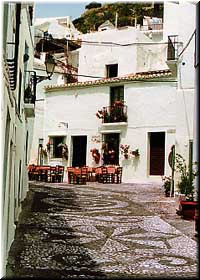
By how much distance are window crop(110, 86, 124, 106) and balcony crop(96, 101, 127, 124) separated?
35 centimetres

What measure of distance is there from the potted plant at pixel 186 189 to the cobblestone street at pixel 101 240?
0.23 metres

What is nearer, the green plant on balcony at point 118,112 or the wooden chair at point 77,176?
the wooden chair at point 77,176

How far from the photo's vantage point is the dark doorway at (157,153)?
60.3 feet

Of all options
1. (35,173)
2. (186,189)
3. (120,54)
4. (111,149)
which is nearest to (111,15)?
(120,54)

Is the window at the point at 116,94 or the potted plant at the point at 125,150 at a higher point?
the window at the point at 116,94

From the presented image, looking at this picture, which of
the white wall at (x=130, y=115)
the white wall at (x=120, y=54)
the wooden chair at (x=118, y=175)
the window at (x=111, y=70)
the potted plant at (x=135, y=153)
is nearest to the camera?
the wooden chair at (x=118, y=175)

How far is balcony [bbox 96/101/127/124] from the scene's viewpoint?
19.5 meters

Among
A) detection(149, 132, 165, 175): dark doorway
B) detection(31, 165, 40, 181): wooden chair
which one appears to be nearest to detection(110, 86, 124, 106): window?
detection(149, 132, 165, 175): dark doorway

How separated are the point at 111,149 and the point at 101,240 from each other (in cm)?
1289

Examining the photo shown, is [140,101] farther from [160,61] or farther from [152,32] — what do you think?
[152,32]

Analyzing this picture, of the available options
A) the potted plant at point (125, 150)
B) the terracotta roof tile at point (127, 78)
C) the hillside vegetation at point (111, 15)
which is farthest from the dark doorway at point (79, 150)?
the hillside vegetation at point (111, 15)

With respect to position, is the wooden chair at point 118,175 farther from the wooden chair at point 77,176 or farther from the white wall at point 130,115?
the wooden chair at point 77,176

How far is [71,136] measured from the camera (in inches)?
819

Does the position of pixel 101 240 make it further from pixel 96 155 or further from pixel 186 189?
pixel 96 155
